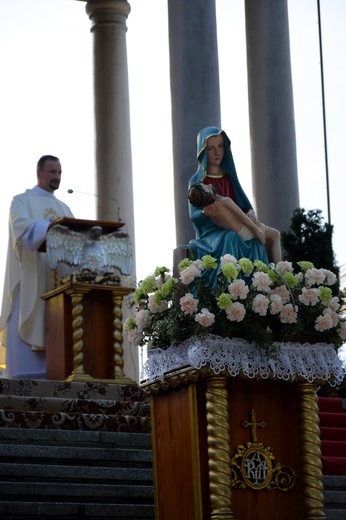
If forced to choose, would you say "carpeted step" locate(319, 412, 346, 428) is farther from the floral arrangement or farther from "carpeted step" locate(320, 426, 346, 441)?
the floral arrangement

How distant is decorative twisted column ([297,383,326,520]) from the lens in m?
8.18

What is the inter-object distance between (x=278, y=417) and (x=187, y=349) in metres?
0.73

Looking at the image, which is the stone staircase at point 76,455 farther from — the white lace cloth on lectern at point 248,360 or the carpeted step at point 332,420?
the carpeted step at point 332,420

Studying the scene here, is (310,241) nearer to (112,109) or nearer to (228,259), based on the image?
(112,109)

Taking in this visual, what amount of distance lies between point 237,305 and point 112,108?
1097 cm

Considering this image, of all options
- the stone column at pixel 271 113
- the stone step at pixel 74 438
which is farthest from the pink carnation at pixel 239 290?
the stone column at pixel 271 113

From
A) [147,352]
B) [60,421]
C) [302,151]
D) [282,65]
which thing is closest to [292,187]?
[282,65]

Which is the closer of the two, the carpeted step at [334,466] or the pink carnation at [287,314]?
the pink carnation at [287,314]

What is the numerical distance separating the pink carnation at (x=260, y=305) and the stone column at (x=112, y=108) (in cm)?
1019

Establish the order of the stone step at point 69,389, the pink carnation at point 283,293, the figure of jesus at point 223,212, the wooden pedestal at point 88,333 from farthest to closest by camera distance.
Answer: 1. the wooden pedestal at point 88,333
2. the stone step at point 69,389
3. the figure of jesus at point 223,212
4. the pink carnation at point 283,293

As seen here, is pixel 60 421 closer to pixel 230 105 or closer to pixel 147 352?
pixel 147 352

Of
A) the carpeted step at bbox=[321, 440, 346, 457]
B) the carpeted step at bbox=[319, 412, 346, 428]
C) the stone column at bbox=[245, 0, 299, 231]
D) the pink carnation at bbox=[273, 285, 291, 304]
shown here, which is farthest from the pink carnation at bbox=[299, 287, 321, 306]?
the stone column at bbox=[245, 0, 299, 231]

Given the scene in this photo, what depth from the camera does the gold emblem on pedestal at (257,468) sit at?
26.5 feet

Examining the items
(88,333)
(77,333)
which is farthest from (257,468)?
(88,333)
